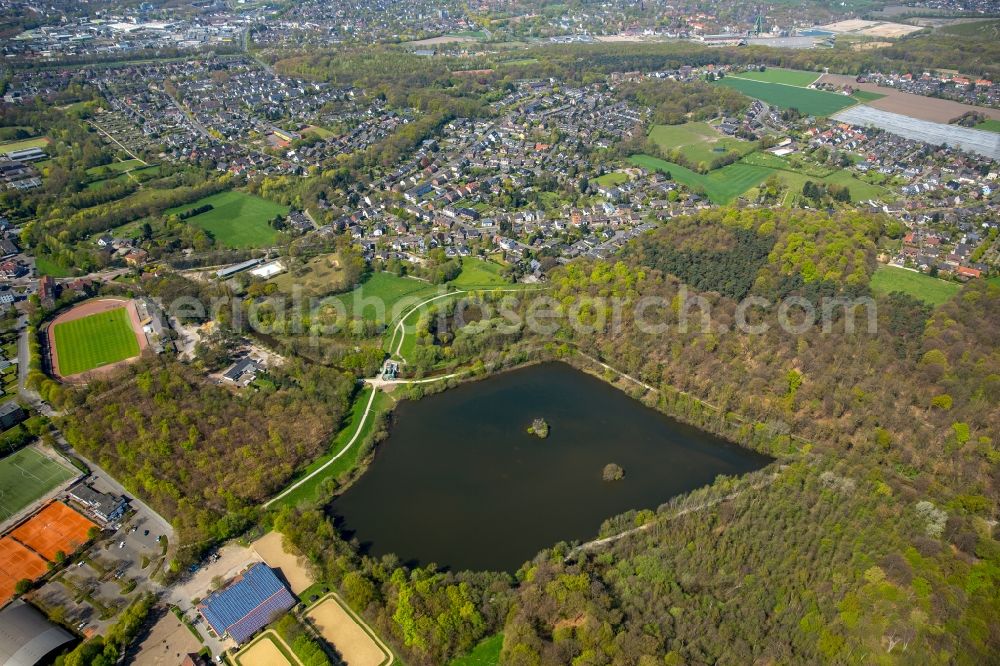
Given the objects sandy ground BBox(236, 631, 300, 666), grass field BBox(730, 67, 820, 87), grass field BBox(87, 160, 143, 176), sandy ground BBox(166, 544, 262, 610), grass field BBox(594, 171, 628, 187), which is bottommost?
sandy ground BBox(236, 631, 300, 666)

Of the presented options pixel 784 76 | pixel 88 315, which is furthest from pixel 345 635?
pixel 784 76

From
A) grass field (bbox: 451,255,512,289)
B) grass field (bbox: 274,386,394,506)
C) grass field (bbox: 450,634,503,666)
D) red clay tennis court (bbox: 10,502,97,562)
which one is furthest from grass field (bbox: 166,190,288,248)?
grass field (bbox: 450,634,503,666)

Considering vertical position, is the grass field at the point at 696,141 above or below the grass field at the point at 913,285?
above

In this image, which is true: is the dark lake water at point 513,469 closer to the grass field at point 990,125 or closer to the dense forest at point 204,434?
the dense forest at point 204,434

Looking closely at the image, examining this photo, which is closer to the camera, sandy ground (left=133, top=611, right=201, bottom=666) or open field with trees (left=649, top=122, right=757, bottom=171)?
sandy ground (left=133, top=611, right=201, bottom=666)

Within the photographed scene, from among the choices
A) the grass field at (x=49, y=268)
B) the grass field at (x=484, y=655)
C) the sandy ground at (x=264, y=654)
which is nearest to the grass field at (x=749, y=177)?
the grass field at (x=484, y=655)

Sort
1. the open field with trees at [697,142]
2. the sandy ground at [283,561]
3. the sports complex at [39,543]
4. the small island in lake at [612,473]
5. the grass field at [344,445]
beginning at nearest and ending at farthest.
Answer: the sandy ground at [283,561] → the sports complex at [39,543] → the grass field at [344,445] → the small island in lake at [612,473] → the open field with trees at [697,142]

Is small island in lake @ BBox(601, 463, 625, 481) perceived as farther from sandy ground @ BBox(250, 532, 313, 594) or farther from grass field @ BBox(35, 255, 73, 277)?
grass field @ BBox(35, 255, 73, 277)
